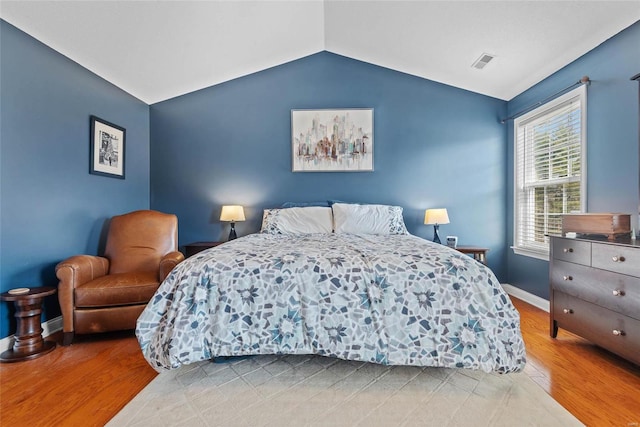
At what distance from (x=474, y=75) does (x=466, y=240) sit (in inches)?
76.8

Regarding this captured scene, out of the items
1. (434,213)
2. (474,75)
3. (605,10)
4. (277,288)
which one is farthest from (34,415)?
(474,75)

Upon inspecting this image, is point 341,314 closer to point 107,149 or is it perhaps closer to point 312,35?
point 107,149

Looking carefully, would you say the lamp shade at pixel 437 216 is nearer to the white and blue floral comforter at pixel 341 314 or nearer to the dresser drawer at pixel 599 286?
the dresser drawer at pixel 599 286

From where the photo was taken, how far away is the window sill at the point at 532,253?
2.81 meters

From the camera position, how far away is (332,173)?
3541 millimetres

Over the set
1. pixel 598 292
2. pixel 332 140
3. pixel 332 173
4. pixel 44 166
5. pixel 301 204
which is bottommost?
pixel 598 292

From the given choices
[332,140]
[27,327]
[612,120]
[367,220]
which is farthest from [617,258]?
[27,327]

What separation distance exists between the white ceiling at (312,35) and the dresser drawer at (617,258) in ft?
5.54

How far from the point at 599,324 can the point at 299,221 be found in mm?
2405

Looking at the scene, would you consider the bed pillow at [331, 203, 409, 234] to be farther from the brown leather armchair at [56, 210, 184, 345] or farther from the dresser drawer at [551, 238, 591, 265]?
the brown leather armchair at [56, 210, 184, 345]

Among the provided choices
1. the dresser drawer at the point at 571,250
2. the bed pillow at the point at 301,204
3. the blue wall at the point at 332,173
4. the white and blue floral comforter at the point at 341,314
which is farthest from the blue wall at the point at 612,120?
the bed pillow at the point at 301,204

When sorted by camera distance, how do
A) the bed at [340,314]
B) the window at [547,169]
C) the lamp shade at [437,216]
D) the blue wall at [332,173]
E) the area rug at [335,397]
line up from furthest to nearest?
the blue wall at [332,173]
the lamp shade at [437,216]
the window at [547,169]
the bed at [340,314]
the area rug at [335,397]

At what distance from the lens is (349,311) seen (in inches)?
58.6

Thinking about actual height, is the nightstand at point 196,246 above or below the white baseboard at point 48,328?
above
